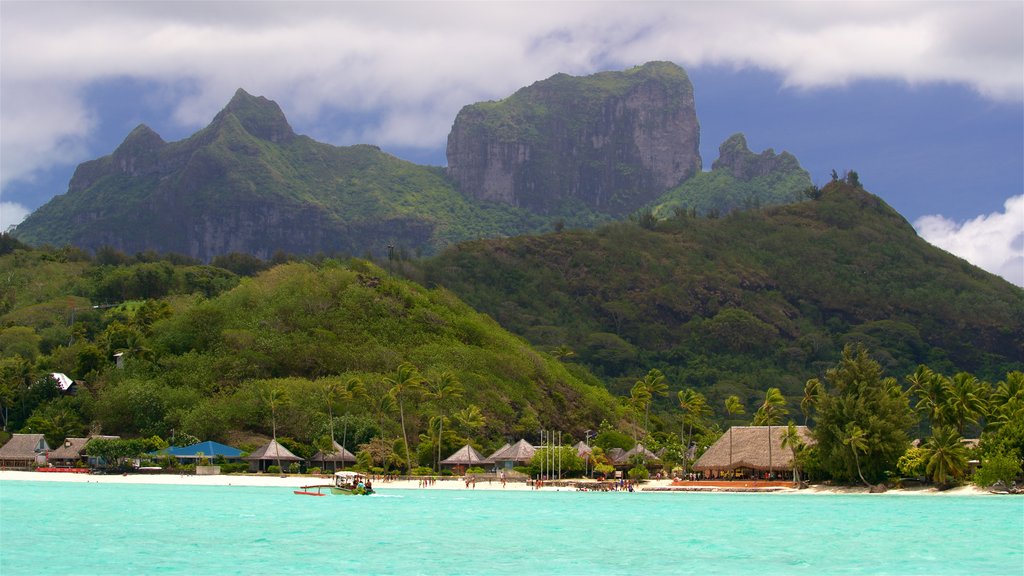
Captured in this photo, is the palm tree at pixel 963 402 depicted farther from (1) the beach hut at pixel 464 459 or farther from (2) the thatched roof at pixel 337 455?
(2) the thatched roof at pixel 337 455

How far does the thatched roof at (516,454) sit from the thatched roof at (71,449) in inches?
1378

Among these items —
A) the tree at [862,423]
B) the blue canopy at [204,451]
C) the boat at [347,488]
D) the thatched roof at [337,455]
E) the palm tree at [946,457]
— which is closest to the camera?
the palm tree at [946,457]

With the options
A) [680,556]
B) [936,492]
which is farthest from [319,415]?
[680,556]

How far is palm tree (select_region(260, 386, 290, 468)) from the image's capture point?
113m

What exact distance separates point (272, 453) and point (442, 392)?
55.3 ft

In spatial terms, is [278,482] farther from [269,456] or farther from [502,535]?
[502,535]

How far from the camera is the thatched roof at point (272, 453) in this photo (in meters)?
109

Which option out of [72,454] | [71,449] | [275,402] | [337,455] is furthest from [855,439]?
[71,449]

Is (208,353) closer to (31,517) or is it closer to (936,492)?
(31,517)

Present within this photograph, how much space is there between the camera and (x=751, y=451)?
9850cm

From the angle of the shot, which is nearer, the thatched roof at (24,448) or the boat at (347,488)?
the boat at (347,488)

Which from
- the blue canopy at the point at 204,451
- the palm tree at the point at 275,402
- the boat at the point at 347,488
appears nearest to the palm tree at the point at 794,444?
the boat at the point at 347,488

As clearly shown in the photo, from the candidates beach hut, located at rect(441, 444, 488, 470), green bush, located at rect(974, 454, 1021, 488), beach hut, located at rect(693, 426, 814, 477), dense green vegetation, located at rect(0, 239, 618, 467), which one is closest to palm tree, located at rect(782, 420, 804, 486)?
beach hut, located at rect(693, 426, 814, 477)

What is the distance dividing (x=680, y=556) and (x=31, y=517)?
1450 inches
